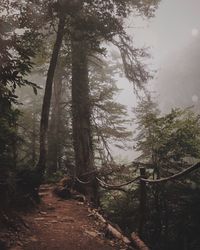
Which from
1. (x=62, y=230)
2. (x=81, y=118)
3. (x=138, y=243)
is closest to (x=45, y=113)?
(x=81, y=118)

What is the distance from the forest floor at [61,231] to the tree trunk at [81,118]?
2.64m

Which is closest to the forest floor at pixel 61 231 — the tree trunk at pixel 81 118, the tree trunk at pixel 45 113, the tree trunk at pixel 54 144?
the tree trunk at pixel 45 113

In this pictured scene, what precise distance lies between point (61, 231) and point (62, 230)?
0.27 ft

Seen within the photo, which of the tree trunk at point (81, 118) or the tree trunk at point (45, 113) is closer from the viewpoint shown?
the tree trunk at point (45, 113)

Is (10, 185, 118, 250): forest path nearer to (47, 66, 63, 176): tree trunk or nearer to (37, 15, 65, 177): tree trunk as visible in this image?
(37, 15, 65, 177): tree trunk

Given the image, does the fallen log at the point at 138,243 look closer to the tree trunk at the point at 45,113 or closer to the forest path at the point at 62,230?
the forest path at the point at 62,230

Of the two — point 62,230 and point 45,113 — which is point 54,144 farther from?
point 62,230

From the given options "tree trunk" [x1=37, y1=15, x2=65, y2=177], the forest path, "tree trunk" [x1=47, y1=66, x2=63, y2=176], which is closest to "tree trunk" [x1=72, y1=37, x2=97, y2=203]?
"tree trunk" [x1=37, y1=15, x2=65, y2=177]

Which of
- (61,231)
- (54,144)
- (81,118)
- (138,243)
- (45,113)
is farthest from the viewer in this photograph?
(54,144)

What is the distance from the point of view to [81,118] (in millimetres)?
11578

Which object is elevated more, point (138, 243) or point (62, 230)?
point (62, 230)

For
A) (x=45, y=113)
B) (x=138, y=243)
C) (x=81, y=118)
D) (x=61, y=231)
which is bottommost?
(x=138, y=243)

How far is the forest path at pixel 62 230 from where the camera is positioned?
5.27 m

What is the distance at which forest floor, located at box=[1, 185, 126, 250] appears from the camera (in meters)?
5.22
